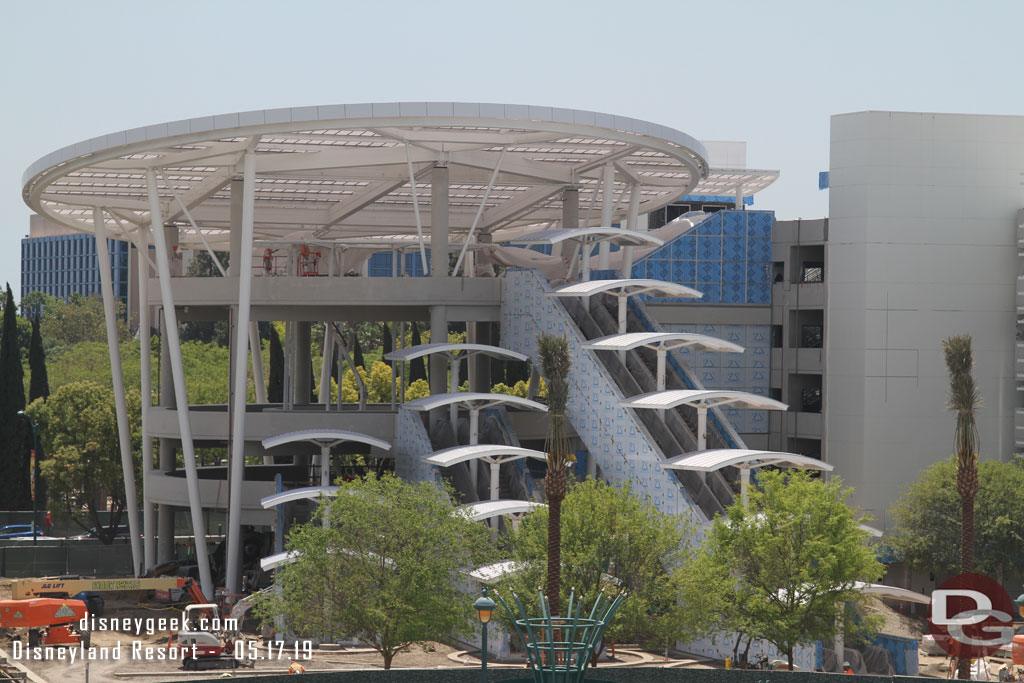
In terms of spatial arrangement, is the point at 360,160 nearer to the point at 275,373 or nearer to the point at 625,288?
the point at 625,288

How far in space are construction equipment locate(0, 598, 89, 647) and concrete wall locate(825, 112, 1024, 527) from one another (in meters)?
40.7

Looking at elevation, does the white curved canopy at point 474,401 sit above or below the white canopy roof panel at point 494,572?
above

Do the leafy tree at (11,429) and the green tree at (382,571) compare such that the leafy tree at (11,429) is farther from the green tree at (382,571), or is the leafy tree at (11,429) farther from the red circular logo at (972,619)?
the red circular logo at (972,619)

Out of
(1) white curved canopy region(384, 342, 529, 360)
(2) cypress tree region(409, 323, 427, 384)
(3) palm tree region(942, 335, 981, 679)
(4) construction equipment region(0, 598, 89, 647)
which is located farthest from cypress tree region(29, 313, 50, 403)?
(3) palm tree region(942, 335, 981, 679)

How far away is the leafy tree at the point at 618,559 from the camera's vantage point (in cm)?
4262

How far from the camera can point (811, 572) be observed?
142ft

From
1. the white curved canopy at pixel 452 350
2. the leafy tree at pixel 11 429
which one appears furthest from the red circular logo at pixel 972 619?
the leafy tree at pixel 11 429

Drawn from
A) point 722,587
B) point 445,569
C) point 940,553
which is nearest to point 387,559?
point 445,569

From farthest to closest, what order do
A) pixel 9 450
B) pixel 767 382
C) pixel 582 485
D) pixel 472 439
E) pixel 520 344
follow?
pixel 9 450, pixel 767 382, pixel 520 344, pixel 472 439, pixel 582 485

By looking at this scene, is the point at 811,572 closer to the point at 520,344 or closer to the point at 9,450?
the point at 520,344

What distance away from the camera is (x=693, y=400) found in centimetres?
5022

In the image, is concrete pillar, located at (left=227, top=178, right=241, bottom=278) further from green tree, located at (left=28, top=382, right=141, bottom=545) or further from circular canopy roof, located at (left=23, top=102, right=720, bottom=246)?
green tree, located at (left=28, top=382, right=141, bottom=545)

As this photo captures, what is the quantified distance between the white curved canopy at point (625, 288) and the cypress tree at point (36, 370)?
55.7 metres

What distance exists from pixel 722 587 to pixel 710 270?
122ft
